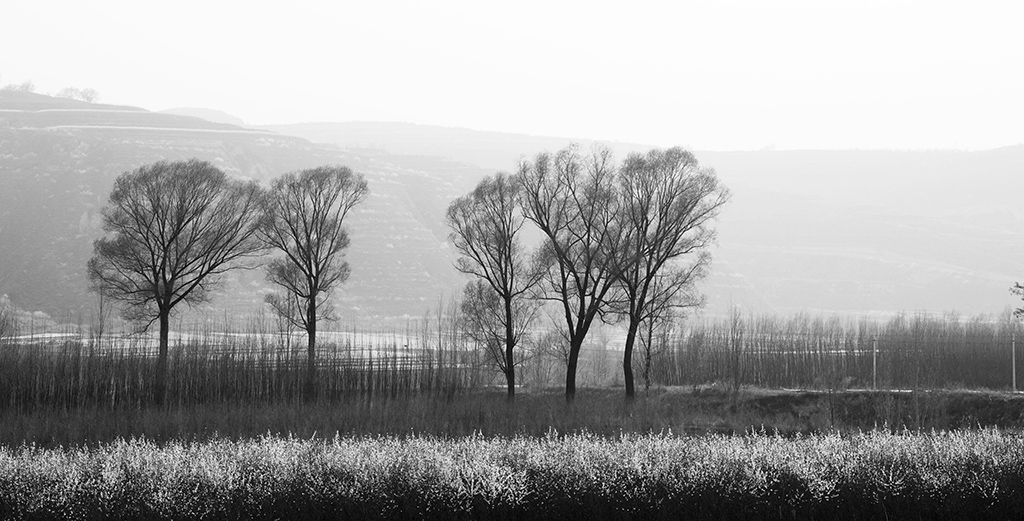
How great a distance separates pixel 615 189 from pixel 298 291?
1475 centimetres

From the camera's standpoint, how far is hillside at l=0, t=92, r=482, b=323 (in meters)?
98.4

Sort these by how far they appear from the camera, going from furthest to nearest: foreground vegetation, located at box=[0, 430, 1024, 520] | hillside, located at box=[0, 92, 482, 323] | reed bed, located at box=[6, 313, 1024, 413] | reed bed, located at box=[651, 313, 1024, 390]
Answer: hillside, located at box=[0, 92, 482, 323], reed bed, located at box=[651, 313, 1024, 390], reed bed, located at box=[6, 313, 1024, 413], foreground vegetation, located at box=[0, 430, 1024, 520]

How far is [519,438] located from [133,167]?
360 feet

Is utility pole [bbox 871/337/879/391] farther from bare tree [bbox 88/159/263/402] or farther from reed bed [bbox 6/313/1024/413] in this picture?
bare tree [bbox 88/159/263/402]

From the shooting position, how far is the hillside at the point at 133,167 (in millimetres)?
98375

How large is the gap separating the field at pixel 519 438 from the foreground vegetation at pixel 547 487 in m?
0.04

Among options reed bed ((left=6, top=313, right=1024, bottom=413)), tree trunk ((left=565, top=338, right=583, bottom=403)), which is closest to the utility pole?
reed bed ((left=6, top=313, right=1024, bottom=413))

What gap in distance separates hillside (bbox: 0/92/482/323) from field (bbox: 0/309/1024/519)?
48.3 meters

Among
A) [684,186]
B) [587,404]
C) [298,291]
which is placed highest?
[684,186]

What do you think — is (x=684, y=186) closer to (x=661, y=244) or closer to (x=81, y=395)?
(x=661, y=244)

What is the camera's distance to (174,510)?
1692 centimetres

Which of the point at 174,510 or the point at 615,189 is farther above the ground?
the point at 615,189

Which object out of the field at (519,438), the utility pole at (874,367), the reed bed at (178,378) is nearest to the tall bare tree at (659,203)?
the field at (519,438)

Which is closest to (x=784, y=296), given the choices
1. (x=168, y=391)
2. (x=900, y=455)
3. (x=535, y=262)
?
(x=535, y=262)
